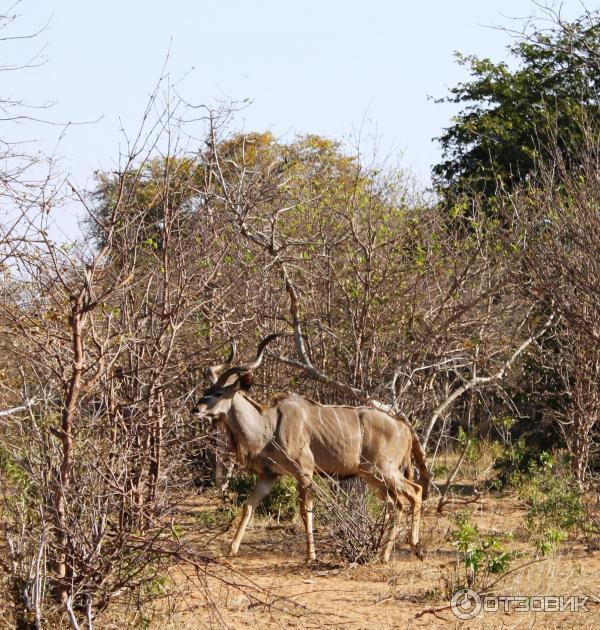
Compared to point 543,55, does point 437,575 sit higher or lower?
lower

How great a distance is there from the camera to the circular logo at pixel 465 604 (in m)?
6.65

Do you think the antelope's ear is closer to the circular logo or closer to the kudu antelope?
the kudu antelope

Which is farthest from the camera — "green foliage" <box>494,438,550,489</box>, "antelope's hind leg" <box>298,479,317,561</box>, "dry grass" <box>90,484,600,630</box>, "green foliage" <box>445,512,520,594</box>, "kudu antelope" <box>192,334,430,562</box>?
"green foliage" <box>494,438,550,489</box>

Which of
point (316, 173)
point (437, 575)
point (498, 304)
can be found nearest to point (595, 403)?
point (498, 304)

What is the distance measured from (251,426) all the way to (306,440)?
467 millimetres

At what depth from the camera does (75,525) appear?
18.2ft

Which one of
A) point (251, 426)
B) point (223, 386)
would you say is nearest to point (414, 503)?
point (251, 426)

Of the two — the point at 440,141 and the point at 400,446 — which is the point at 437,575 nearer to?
the point at 400,446

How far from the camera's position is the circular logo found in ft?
21.8

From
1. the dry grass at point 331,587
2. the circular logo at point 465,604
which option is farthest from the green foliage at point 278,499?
the circular logo at point 465,604

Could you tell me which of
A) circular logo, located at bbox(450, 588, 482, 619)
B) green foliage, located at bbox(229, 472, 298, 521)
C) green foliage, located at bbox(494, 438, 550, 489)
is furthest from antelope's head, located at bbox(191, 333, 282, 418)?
green foliage, located at bbox(494, 438, 550, 489)

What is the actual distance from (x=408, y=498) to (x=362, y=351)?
4.89 feet

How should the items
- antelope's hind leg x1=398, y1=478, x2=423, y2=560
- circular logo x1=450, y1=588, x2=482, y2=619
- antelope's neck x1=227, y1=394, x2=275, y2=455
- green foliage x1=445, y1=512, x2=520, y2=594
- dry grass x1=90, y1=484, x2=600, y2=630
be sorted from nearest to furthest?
dry grass x1=90, y1=484, x2=600, y2=630 → circular logo x1=450, y1=588, x2=482, y2=619 → green foliage x1=445, y1=512, x2=520, y2=594 → antelope's hind leg x1=398, y1=478, x2=423, y2=560 → antelope's neck x1=227, y1=394, x2=275, y2=455

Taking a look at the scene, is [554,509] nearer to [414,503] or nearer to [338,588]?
[414,503]
